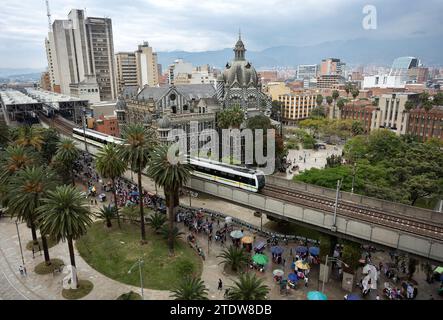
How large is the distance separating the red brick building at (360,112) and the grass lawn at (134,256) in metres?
113

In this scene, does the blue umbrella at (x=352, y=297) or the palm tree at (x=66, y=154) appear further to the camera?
the palm tree at (x=66, y=154)

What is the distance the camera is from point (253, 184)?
148 ft

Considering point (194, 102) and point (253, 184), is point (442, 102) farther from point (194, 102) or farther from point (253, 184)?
point (253, 184)

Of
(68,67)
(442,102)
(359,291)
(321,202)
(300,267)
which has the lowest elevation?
(359,291)

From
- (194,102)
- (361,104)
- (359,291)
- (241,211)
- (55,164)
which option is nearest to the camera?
(359,291)

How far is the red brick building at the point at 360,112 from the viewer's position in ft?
441

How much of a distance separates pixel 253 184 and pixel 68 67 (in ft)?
626

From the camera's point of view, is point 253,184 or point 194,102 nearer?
point 253,184

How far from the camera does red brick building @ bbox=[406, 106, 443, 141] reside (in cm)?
10734

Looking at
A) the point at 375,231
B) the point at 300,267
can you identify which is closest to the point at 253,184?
the point at 300,267

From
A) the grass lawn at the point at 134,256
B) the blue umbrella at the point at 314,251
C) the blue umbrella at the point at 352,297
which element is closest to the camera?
the blue umbrella at the point at 352,297

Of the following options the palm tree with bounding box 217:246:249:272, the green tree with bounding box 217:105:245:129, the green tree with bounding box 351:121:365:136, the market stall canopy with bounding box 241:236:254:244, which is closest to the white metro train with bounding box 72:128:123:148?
the green tree with bounding box 217:105:245:129

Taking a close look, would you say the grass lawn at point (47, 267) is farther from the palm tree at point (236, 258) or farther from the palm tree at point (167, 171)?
the palm tree at point (236, 258)

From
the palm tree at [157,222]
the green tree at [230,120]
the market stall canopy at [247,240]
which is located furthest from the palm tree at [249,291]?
the green tree at [230,120]
